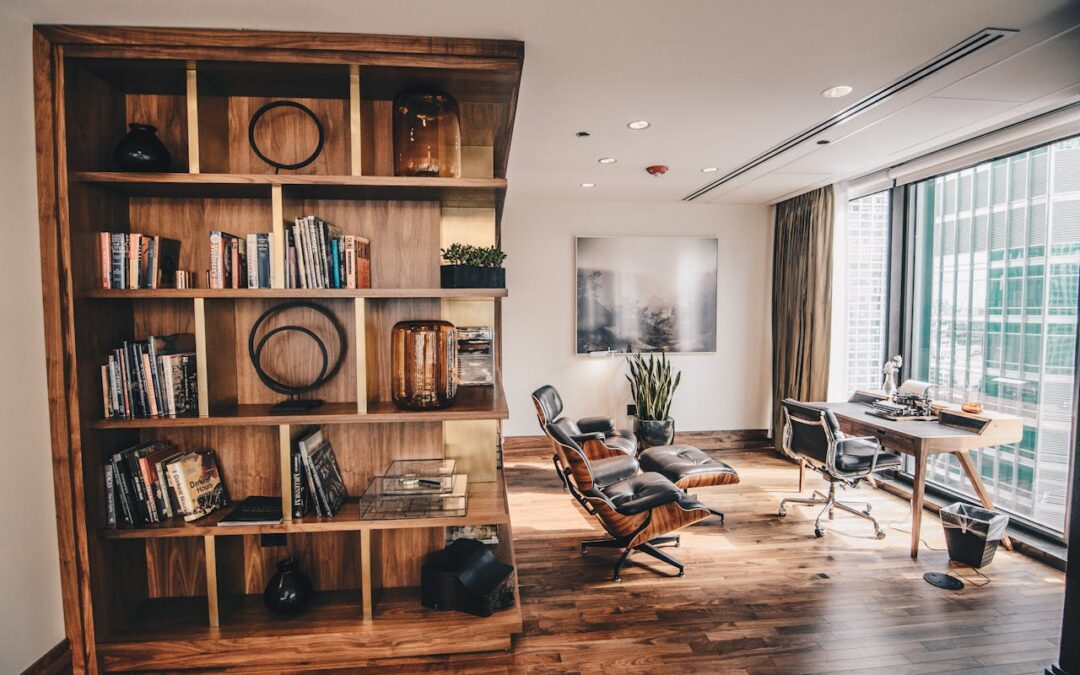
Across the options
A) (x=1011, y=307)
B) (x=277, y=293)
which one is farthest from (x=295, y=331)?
(x=1011, y=307)

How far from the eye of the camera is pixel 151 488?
211 centimetres

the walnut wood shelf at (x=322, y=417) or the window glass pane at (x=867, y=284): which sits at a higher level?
the window glass pane at (x=867, y=284)

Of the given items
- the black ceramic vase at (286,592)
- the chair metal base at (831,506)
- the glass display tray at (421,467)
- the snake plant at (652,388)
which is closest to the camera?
the black ceramic vase at (286,592)

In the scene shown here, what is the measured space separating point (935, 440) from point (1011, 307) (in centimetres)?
117

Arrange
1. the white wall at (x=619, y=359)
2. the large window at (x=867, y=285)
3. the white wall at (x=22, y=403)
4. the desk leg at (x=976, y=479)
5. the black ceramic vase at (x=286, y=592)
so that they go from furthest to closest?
1. the white wall at (x=619, y=359)
2. the large window at (x=867, y=285)
3. the desk leg at (x=976, y=479)
4. the black ceramic vase at (x=286, y=592)
5. the white wall at (x=22, y=403)

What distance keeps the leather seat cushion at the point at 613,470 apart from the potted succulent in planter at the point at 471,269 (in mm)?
1780

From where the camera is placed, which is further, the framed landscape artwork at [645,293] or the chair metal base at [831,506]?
the framed landscape artwork at [645,293]

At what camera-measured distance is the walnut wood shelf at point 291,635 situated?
208 cm

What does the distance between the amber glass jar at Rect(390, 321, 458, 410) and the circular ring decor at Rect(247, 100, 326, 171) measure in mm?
776

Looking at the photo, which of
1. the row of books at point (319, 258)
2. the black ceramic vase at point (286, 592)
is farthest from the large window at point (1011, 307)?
the black ceramic vase at point (286, 592)

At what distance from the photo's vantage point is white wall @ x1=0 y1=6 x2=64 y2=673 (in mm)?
1839

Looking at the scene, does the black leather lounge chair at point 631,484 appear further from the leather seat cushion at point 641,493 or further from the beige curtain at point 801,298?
the beige curtain at point 801,298

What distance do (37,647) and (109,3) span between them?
2244 mm

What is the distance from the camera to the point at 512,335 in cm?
546
